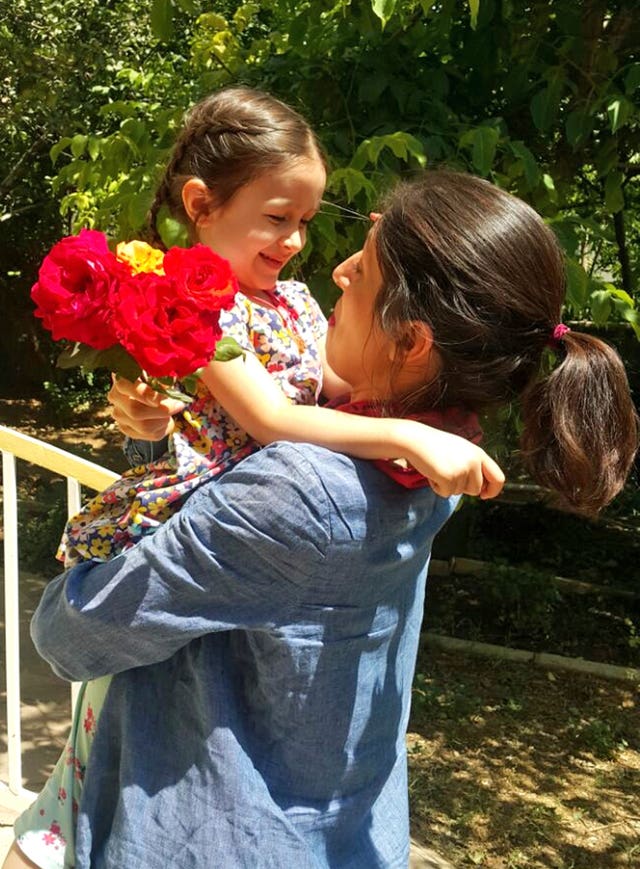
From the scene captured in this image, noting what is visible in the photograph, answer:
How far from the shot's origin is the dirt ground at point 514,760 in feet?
11.1

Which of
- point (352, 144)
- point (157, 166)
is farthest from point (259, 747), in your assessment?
point (352, 144)

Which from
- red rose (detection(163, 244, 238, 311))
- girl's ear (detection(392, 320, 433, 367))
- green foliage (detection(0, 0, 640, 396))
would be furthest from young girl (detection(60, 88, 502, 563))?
green foliage (detection(0, 0, 640, 396))

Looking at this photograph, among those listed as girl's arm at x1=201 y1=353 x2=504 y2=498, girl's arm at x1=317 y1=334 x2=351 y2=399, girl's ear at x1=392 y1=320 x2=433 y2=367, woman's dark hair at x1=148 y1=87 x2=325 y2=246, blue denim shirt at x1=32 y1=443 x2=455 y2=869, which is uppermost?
woman's dark hair at x1=148 y1=87 x2=325 y2=246

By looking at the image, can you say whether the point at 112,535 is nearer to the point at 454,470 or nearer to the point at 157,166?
the point at 454,470

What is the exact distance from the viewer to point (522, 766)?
155 inches

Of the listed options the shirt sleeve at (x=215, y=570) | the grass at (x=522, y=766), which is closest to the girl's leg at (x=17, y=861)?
the shirt sleeve at (x=215, y=570)

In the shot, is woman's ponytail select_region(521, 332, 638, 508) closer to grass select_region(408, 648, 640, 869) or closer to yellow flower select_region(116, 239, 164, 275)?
yellow flower select_region(116, 239, 164, 275)

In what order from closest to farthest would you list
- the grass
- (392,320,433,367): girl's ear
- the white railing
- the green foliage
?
1. (392,320,433,367): girl's ear
2. the white railing
3. the green foliage
4. the grass

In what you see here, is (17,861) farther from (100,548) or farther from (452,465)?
(452,465)

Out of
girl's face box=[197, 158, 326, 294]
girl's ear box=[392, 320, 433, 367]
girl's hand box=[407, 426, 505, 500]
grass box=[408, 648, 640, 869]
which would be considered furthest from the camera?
grass box=[408, 648, 640, 869]

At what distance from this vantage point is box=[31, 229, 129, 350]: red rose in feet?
3.86

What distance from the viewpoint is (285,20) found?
4254mm

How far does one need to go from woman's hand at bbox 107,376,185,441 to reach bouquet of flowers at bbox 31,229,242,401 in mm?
63

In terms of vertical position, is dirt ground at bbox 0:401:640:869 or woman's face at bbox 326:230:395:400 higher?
woman's face at bbox 326:230:395:400
